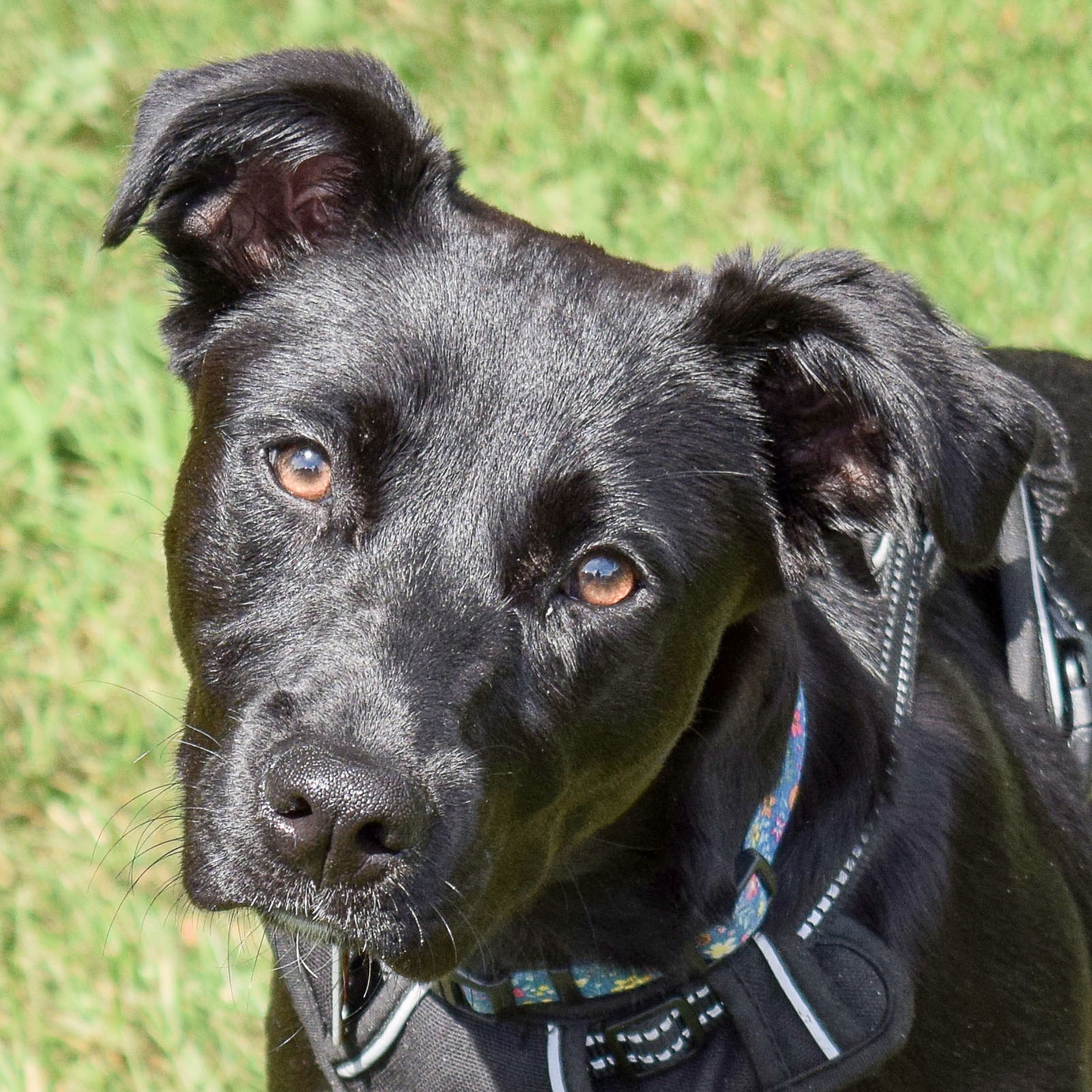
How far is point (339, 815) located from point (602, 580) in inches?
22.6

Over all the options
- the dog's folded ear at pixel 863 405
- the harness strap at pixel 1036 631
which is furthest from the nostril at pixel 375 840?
the harness strap at pixel 1036 631

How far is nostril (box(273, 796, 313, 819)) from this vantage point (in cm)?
Answer: 214

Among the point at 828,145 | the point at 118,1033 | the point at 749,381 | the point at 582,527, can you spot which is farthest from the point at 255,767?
the point at 828,145

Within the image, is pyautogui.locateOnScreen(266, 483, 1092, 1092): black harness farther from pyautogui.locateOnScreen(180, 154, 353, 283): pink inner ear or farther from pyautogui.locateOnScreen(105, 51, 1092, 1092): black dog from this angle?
pyautogui.locateOnScreen(180, 154, 353, 283): pink inner ear

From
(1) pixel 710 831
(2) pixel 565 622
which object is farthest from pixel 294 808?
(1) pixel 710 831

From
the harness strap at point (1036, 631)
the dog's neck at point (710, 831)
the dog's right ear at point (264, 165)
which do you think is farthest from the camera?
the harness strap at point (1036, 631)

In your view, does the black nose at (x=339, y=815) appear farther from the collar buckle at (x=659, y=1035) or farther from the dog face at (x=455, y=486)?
the collar buckle at (x=659, y=1035)

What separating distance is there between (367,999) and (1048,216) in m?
4.55

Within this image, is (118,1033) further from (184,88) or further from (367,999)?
(184,88)

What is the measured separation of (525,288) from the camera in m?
2.52

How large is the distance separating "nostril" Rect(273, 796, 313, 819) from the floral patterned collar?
2.20 feet

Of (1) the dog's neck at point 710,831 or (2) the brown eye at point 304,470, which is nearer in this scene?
(2) the brown eye at point 304,470

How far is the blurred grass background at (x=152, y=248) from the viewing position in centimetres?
387

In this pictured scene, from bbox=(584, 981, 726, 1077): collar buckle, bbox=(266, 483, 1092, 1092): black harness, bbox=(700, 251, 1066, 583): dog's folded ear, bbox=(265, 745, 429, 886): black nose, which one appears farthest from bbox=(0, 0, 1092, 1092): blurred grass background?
bbox=(700, 251, 1066, 583): dog's folded ear
